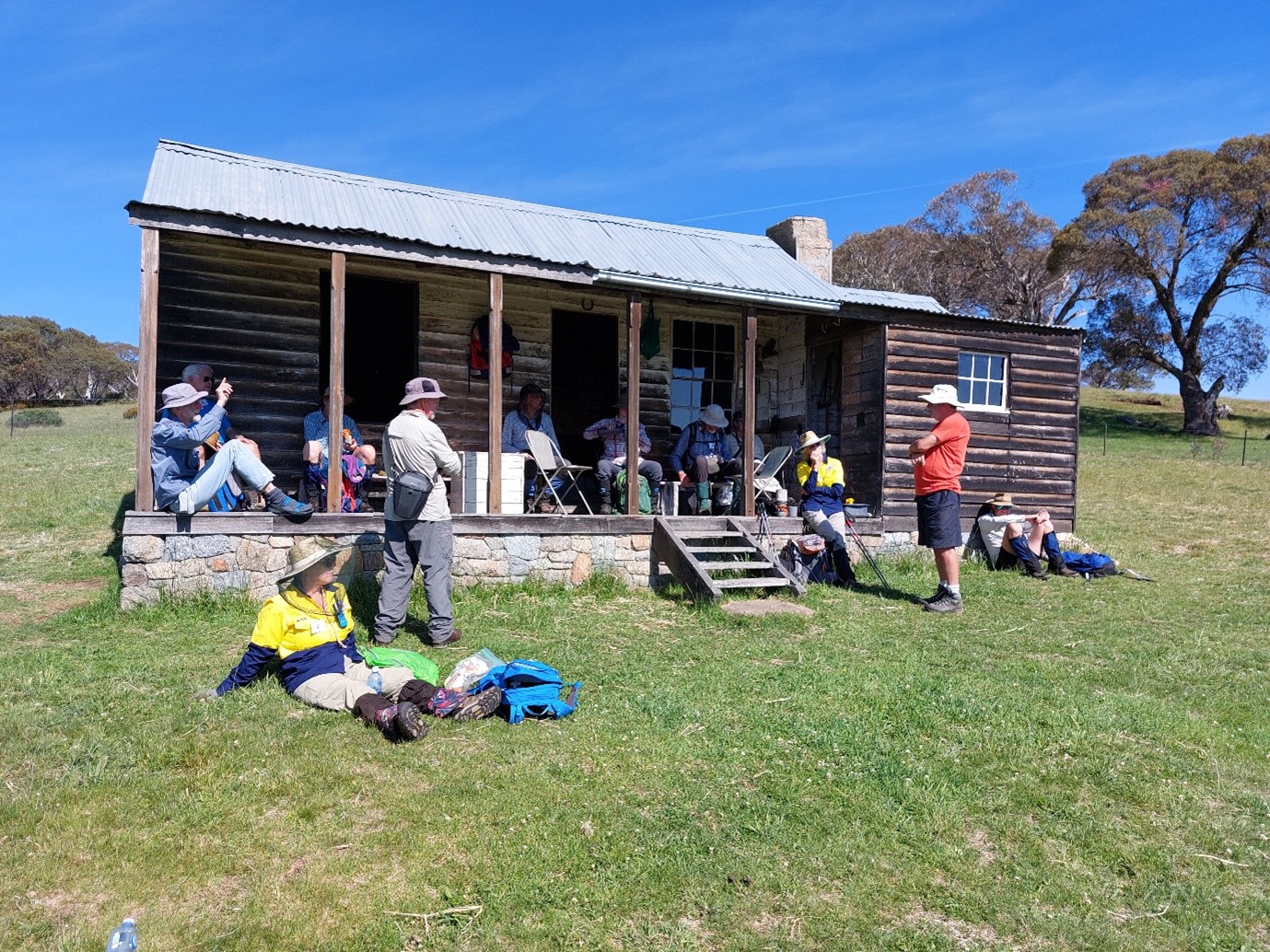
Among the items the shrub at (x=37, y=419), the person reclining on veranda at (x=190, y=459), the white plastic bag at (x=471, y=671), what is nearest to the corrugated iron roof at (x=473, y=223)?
the person reclining on veranda at (x=190, y=459)

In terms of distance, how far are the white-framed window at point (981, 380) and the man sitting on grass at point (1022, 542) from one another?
5.34 feet

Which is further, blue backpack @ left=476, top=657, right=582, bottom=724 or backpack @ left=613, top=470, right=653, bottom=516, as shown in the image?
backpack @ left=613, top=470, right=653, bottom=516

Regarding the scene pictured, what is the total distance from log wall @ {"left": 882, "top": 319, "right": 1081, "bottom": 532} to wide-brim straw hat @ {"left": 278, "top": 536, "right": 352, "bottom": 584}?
6501 millimetres

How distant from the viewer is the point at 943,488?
7887 millimetres

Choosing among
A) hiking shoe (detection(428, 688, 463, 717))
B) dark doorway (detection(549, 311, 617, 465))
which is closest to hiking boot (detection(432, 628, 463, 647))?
hiking shoe (detection(428, 688, 463, 717))

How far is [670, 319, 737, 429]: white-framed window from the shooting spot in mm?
11961

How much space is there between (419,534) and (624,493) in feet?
12.0

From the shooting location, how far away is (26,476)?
15.2 meters

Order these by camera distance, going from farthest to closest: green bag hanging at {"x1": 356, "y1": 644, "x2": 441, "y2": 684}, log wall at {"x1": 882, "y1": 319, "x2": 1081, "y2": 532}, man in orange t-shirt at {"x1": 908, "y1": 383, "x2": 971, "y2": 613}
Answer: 1. log wall at {"x1": 882, "y1": 319, "x2": 1081, "y2": 532}
2. man in orange t-shirt at {"x1": 908, "y1": 383, "x2": 971, "y2": 613}
3. green bag hanging at {"x1": 356, "y1": 644, "x2": 441, "y2": 684}

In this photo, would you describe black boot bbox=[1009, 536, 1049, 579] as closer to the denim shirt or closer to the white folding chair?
the white folding chair

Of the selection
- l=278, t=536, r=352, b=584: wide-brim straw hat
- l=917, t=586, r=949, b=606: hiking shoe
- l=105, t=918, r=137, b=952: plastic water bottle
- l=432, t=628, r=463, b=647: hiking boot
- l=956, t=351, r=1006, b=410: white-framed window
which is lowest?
l=105, t=918, r=137, b=952: plastic water bottle

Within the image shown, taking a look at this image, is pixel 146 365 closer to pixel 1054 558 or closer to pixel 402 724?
pixel 402 724

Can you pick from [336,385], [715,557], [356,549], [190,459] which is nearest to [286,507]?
[356,549]

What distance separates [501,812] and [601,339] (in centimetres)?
825
